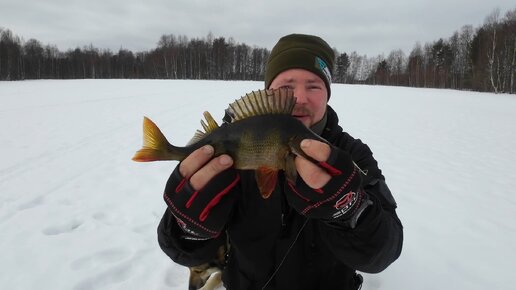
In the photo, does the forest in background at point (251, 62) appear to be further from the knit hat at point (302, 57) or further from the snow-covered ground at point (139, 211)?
the knit hat at point (302, 57)

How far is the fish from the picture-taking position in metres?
1.59

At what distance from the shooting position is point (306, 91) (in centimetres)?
233

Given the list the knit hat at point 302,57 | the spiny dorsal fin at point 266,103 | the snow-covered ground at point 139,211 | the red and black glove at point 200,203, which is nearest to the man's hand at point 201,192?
the red and black glove at point 200,203

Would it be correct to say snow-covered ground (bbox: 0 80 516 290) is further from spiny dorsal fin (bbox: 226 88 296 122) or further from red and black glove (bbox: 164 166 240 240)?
spiny dorsal fin (bbox: 226 88 296 122)

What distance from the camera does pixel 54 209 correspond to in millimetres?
4344

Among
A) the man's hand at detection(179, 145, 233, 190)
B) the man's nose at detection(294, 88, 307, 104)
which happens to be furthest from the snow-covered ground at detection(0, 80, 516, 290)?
the man's nose at detection(294, 88, 307, 104)

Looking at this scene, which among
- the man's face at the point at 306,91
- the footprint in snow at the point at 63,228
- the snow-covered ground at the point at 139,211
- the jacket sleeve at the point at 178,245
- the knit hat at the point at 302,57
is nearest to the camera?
the jacket sleeve at the point at 178,245

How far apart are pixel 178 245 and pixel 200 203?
1.36ft

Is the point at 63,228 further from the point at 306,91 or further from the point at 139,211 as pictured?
the point at 306,91

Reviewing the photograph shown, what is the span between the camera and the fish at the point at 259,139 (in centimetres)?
159

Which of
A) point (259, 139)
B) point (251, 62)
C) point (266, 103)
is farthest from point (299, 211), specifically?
point (251, 62)

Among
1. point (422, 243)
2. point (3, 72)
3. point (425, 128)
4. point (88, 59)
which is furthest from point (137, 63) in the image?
point (422, 243)

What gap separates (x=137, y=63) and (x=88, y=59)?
35.7 ft

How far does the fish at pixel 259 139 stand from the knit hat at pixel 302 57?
2.84 ft
